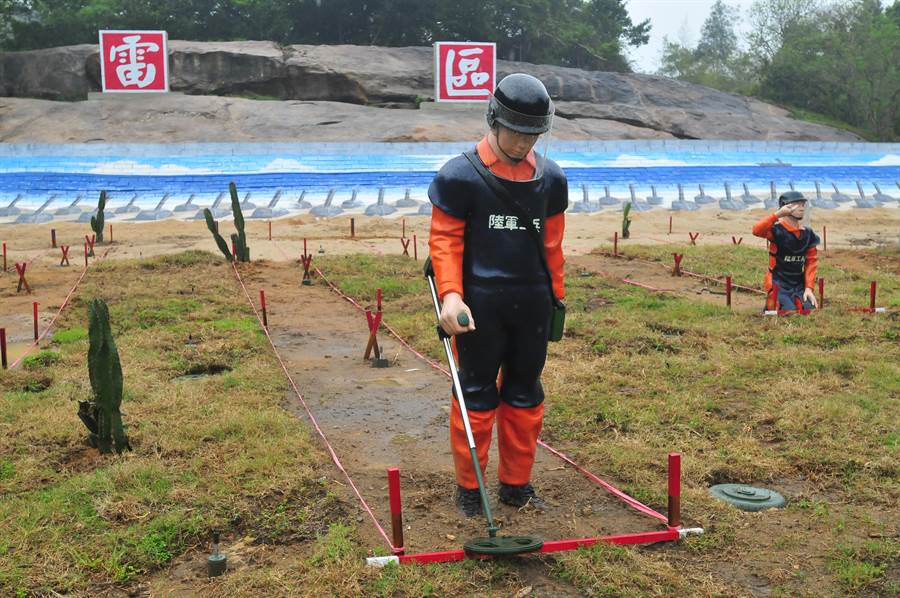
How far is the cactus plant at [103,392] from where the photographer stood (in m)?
4.70

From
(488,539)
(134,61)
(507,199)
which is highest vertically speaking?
(134,61)

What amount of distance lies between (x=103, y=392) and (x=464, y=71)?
25.8 m

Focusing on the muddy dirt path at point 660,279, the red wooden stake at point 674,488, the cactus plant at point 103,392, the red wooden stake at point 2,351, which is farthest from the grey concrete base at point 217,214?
the red wooden stake at point 674,488

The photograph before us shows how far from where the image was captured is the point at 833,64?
129 ft

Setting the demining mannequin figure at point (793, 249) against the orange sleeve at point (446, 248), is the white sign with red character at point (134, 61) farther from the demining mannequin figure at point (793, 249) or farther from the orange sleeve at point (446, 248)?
the orange sleeve at point (446, 248)

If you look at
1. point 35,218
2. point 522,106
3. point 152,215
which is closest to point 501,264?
point 522,106

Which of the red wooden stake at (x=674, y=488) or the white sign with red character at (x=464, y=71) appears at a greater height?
the white sign with red character at (x=464, y=71)

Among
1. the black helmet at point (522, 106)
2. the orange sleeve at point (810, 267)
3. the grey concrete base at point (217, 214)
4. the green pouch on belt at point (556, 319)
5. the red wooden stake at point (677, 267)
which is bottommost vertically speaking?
the grey concrete base at point (217, 214)

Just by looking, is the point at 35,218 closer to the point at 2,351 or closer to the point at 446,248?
the point at 2,351

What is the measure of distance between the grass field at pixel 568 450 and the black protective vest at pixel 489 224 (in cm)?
117

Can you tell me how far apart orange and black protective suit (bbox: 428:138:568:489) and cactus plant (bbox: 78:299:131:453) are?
1.85 metres

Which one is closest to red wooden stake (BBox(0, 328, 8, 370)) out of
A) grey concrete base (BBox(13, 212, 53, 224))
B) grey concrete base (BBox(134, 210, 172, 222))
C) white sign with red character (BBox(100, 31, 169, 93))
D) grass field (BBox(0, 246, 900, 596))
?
grass field (BBox(0, 246, 900, 596))

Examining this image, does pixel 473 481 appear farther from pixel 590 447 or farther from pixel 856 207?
pixel 856 207

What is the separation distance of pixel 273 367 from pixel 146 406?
1.29 meters
